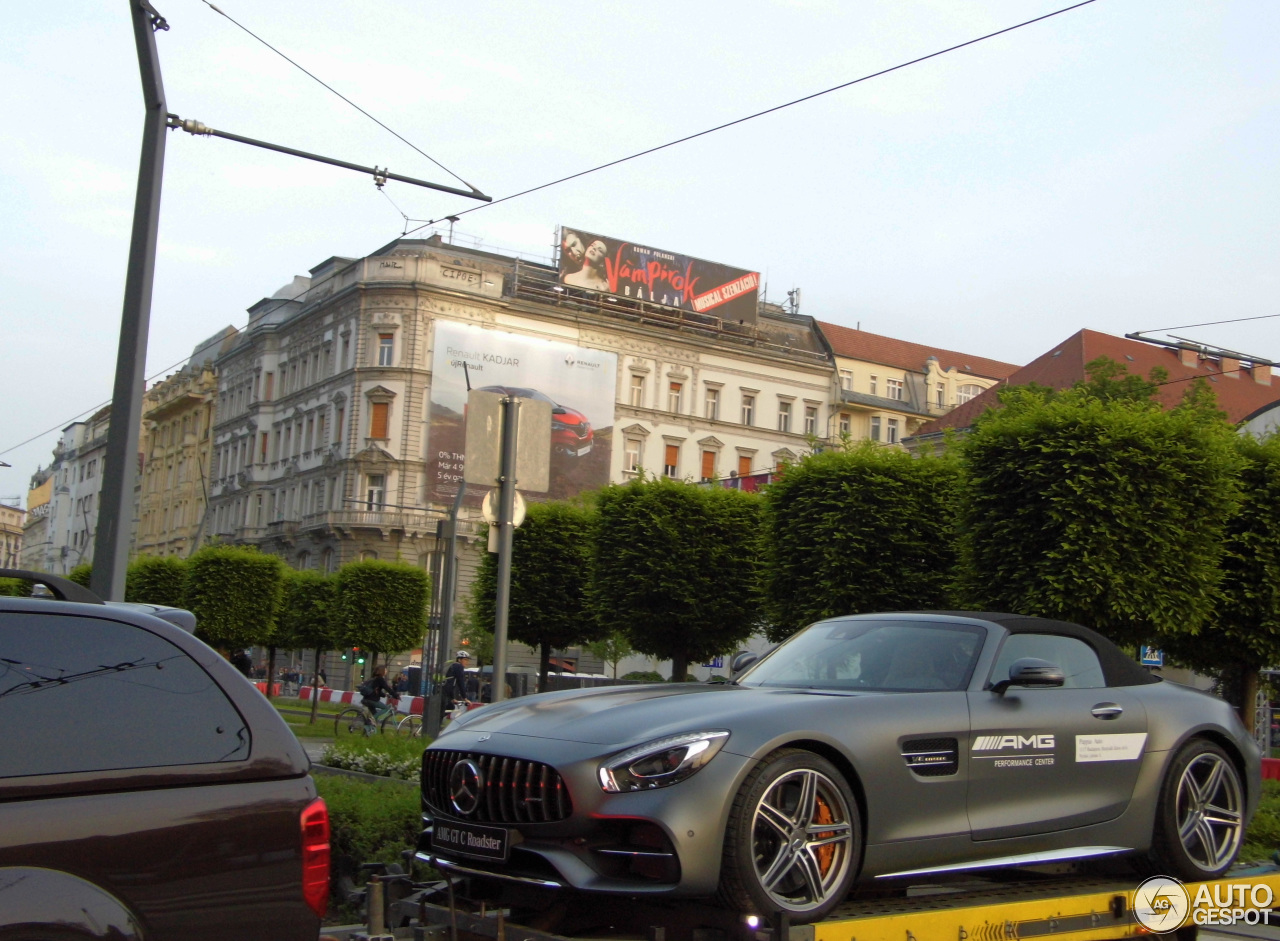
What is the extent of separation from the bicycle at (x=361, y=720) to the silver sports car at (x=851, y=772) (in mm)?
19704

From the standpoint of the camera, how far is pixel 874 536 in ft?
79.1

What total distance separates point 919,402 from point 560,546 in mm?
57416

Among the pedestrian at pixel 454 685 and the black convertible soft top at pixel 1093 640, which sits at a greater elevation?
the black convertible soft top at pixel 1093 640

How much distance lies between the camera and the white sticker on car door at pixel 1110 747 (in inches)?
233

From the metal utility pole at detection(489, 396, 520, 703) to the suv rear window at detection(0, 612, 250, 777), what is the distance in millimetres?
5227

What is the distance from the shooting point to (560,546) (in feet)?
105

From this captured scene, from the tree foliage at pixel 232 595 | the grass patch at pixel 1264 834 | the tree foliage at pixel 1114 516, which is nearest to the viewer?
the grass patch at pixel 1264 834

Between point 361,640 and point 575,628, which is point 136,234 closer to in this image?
point 575,628

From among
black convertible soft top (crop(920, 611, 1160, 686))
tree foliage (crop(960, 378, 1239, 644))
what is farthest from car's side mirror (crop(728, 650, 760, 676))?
tree foliage (crop(960, 378, 1239, 644))

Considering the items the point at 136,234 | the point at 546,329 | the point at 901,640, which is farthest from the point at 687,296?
the point at 901,640

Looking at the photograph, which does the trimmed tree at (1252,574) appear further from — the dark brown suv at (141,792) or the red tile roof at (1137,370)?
the red tile roof at (1137,370)

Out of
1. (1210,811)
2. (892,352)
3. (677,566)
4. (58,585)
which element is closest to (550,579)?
(677,566)

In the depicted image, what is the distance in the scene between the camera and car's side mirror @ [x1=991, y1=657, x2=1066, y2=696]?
18.9 feet

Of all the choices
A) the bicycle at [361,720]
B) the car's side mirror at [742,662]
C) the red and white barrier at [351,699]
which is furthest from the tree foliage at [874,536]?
the car's side mirror at [742,662]
